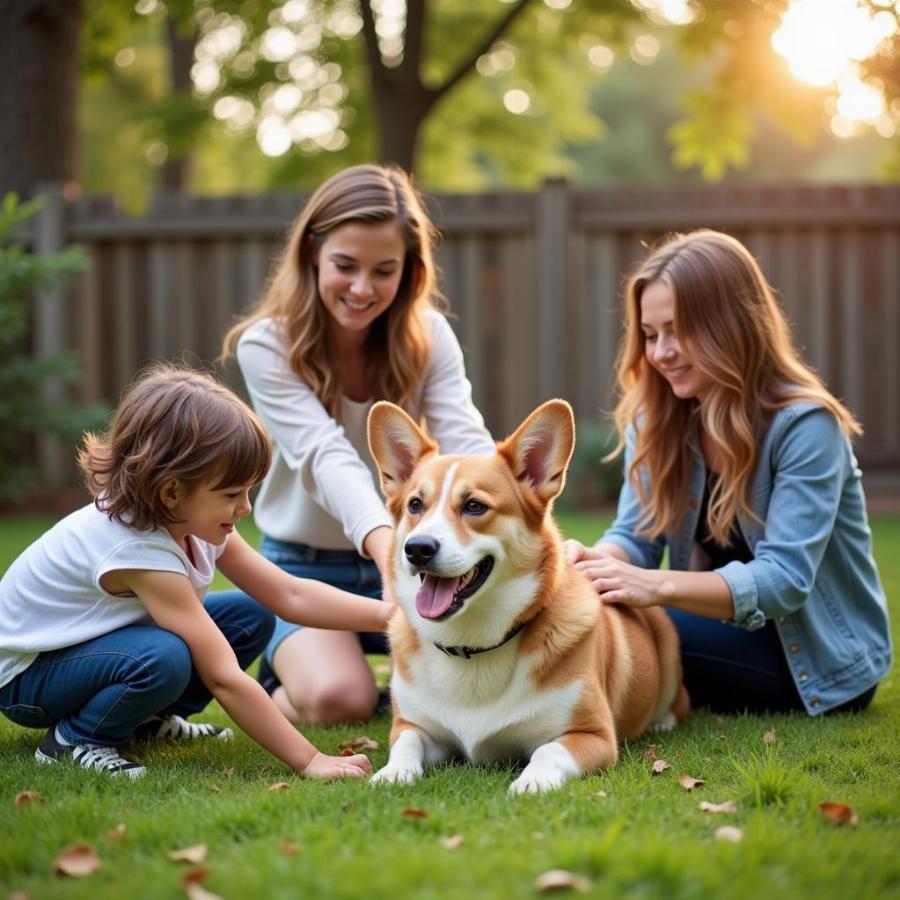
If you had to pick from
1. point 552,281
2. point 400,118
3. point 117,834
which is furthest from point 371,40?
point 117,834

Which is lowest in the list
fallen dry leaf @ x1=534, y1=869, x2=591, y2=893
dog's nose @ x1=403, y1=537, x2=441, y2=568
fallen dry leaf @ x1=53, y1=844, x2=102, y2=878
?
fallen dry leaf @ x1=53, y1=844, x2=102, y2=878

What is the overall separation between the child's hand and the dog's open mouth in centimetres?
46

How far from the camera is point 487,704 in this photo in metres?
3.13

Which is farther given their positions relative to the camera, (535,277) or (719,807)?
(535,277)

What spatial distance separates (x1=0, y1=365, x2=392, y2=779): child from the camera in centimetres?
Result: 307

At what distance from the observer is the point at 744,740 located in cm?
341

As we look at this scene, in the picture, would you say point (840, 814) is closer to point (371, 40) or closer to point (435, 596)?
point (435, 596)

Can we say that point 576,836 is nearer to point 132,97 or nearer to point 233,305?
point 233,305

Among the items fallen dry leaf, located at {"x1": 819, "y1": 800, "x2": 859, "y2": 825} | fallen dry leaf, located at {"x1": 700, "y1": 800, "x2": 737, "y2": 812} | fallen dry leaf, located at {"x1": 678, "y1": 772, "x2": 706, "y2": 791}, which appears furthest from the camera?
fallen dry leaf, located at {"x1": 678, "y1": 772, "x2": 706, "y2": 791}

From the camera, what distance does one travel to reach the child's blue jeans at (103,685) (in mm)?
3082

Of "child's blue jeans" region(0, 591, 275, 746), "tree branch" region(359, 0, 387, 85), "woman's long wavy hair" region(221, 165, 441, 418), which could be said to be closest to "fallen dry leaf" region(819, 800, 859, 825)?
"child's blue jeans" region(0, 591, 275, 746)

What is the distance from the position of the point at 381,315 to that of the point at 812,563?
1885mm

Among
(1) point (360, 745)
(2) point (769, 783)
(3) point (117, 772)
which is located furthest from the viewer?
(1) point (360, 745)

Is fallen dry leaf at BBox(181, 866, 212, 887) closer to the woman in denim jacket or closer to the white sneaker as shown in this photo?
the white sneaker
